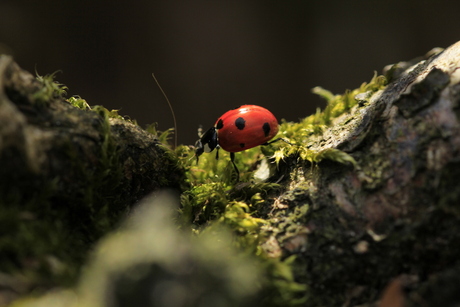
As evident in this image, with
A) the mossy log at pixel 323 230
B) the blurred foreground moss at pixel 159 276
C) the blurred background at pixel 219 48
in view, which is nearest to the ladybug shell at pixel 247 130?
the mossy log at pixel 323 230

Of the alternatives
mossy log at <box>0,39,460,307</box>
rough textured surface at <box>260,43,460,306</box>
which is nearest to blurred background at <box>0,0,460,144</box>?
mossy log at <box>0,39,460,307</box>

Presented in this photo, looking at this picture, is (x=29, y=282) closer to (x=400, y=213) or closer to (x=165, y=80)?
(x=400, y=213)

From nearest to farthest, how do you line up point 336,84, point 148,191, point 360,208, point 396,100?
point 360,208 < point 396,100 < point 148,191 < point 336,84

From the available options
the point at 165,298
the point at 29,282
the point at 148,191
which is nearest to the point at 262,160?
the point at 148,191

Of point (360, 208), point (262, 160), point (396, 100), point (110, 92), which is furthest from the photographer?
point (110, 92)

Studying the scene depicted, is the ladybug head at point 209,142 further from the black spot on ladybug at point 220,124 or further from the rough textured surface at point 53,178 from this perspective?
the rough textured surface at point 53,178

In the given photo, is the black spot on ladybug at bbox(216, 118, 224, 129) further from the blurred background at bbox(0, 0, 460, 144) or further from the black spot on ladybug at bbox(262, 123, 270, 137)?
the blurred background at bbox(0, 0, 460, 144)

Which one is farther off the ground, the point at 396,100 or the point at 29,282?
the point at 396,100
